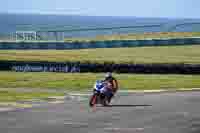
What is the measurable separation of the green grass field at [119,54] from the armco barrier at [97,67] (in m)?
4.43

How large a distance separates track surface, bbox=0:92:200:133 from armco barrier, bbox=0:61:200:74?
14212 mm

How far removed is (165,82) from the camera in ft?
144

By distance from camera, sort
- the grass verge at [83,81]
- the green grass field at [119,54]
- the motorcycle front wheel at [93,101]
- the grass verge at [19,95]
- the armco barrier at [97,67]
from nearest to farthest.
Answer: the motorcycle front wheel at [93,101]
the grass verge at [19,95]
the grass verge at [83,81]
the armco barrier at [97,67]
the green grass field at [119,54]

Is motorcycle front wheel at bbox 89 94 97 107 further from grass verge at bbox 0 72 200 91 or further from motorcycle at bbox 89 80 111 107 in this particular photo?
grass verge at bbox 0 72 200 91

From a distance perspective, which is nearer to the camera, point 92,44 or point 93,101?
point 93,101

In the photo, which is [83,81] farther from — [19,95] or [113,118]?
[113,118]

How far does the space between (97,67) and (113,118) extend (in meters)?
24.2

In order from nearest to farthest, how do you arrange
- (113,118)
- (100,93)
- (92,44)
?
(113,118), (100,93), (92,44)

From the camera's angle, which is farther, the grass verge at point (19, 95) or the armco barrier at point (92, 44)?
the armco barrier at point (92, 44)

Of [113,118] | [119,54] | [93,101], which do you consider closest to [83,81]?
[93,101]

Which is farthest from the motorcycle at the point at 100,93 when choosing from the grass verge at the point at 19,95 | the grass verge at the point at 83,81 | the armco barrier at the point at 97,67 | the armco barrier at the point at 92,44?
the armco barrier at the point at 92,44

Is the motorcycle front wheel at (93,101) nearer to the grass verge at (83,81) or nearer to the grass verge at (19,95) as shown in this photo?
the grass verge at (19,95)

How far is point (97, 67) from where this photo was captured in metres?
48.9

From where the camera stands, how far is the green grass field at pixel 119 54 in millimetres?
55875
